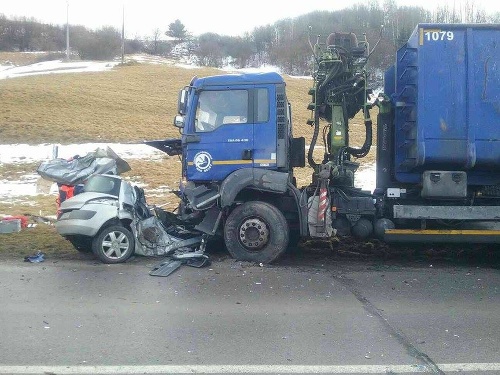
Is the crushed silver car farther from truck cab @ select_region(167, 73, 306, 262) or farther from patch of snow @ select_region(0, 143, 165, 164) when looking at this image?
patch of snow @ select_region(0, 143, 165, 164)

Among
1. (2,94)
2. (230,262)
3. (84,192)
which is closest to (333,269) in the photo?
(230,262)

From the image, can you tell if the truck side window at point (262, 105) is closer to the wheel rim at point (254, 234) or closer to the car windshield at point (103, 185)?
the wheel rim at point (254, 234)

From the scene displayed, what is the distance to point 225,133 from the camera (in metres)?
9.39

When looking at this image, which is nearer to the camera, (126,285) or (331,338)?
(331,338)

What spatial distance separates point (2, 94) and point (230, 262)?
3113 cm

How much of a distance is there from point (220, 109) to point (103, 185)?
2.19 m

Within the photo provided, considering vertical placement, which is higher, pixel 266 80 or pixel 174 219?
pixel 266 80

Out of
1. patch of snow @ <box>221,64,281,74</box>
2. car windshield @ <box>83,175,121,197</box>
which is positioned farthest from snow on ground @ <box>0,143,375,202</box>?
car windshield @ <box>83,175,121,197</box>

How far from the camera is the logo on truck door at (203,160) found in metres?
9.45

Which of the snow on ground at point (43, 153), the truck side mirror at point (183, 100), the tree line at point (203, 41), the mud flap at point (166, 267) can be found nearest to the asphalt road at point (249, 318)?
the mud flap at point (166, 267)

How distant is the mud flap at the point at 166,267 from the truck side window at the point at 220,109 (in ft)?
6.65

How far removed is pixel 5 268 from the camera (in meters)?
8.73

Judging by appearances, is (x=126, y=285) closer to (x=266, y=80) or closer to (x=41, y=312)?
(x=41, y=312)

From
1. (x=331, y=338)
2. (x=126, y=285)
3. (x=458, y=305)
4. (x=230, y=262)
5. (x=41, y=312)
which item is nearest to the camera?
(x=331, y=338)
